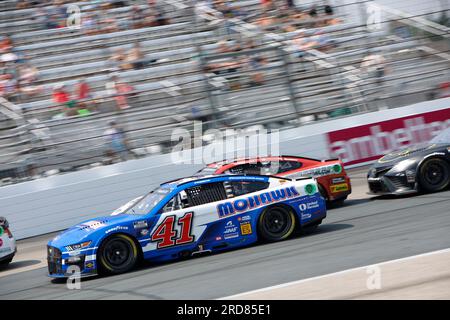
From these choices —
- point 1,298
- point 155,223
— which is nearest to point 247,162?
point 155,223

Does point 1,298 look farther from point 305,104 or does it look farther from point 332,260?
point 305,104

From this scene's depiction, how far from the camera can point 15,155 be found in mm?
16312

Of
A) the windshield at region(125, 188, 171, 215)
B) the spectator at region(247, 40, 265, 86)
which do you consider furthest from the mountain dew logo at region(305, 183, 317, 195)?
the spectator at region(247, 40, 265, 86)

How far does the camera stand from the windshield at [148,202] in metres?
10.1

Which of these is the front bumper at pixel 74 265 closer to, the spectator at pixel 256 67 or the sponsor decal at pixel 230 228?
the sponsor decal at pixel 230 228

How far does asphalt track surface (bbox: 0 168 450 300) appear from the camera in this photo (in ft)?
26.6

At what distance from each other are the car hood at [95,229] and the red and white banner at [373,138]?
32.1 feet

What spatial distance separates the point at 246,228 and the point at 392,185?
3.86 meters

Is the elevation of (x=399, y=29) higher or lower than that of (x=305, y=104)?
higher

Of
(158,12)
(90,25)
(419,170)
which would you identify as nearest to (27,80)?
(90,25)

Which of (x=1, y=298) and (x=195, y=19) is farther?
(x=195, y=19)

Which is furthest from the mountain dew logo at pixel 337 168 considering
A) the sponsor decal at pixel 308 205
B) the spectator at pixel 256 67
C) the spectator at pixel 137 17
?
the spectator at pixel 137 17
